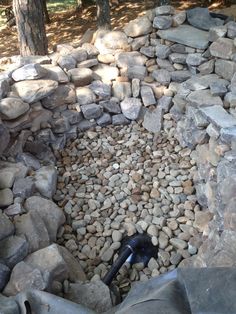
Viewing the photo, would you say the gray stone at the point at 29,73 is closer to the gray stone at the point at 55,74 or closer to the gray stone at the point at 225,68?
the gray stone at the point at 55,74

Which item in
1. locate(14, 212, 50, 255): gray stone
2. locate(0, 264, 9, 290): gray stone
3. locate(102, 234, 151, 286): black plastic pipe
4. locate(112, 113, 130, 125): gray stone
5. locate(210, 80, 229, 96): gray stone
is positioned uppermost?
locate(210, 80, 229, 96): gray stone

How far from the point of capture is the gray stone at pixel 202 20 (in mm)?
3763

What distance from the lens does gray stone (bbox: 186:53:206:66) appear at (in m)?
3.62

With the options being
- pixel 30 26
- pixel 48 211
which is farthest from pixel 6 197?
pixel 30 26

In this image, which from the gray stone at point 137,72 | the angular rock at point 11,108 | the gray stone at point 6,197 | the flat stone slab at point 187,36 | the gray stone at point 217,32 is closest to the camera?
the gray stone at point 6,197

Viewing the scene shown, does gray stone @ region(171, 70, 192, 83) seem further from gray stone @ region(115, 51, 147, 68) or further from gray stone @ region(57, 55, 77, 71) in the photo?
gray stone @ region(57, 55, 77, 71)

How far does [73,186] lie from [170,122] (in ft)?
3.65

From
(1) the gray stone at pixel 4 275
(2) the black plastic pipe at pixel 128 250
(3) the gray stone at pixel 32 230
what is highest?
(1) the gray stone at pixel 4 275

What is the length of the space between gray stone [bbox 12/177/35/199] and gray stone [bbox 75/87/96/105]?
1.08 metres

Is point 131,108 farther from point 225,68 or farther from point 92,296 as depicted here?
point 92,296

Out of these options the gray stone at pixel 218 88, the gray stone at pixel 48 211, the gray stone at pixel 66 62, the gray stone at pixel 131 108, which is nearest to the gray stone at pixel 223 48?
the gray stone at pixel 218 88

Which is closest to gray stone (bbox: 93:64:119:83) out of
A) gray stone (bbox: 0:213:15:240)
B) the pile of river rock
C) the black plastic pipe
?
the pile of river rock

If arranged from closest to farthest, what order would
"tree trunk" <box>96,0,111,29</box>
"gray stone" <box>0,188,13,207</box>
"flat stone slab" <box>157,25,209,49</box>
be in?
"gray stone" <box>0,188,13,207</box>
"flat stone slab" <box>157,25,209,49</box>
"tree trunk" <box>96,0,111,29</box>

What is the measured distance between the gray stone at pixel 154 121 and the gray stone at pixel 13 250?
1740mm
